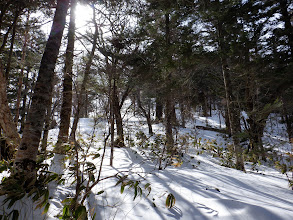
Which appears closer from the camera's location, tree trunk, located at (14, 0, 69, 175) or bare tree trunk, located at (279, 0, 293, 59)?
tree trunk, located at (14, 0, 69, 175)

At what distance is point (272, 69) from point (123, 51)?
6.03 meters

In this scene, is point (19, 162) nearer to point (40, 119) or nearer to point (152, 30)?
point (40, 119)

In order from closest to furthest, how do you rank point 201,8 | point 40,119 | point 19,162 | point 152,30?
point 19,162 → point 40,119 → point 201,8 → point 152,30

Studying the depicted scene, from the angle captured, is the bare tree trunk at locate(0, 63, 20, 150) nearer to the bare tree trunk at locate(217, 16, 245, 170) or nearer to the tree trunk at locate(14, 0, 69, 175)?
the tree trunk at locate(14, 0, 69, 175)

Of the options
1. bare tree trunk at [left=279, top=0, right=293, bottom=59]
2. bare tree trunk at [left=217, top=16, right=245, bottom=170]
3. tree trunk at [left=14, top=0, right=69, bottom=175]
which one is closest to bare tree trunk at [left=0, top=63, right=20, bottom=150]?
tree trunk at [left=14, top=0, right=69, bottom=175]

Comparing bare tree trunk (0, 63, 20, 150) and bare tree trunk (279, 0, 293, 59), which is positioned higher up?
bare tree trunk (279, 0, 293, 59)

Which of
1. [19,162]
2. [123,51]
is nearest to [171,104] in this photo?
[123,51]

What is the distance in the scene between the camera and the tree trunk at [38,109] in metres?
2.01

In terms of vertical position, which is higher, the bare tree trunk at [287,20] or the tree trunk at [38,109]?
the bare tree trunk at [287,20]

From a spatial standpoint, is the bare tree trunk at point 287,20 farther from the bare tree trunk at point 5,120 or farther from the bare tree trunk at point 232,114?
the bare tree trunk at point 5,120

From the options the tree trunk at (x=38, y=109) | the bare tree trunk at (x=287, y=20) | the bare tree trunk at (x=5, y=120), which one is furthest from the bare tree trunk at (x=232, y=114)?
the bare tree trunk at (x=5, y=120)

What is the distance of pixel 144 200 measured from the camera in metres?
2.01

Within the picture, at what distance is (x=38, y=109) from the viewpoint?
2.11 m

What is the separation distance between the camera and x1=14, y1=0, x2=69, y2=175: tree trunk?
2005mm
